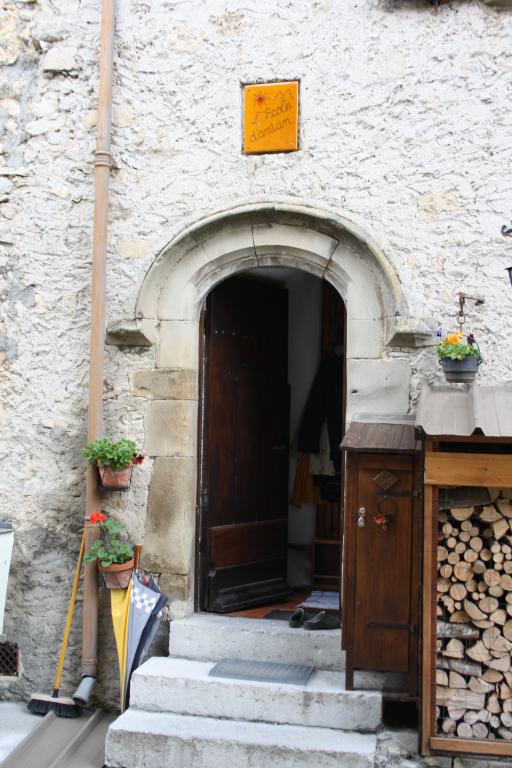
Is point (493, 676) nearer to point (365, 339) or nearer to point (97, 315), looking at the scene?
point (365, 339)

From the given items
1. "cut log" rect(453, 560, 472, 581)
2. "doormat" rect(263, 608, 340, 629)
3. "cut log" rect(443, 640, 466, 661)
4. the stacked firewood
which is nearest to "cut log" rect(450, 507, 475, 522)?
the stacked firewood

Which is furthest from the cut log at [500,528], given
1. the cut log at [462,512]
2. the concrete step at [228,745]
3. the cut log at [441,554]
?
the concrete step at [228,745]

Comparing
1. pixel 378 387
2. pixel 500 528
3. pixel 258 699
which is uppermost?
pixel 378 387

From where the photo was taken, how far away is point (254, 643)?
4.70 m

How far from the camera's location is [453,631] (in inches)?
152

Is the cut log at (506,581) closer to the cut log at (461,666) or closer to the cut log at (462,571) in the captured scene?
the cut log at (462,571)


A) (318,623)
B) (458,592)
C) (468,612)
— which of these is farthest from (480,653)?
(318,623)

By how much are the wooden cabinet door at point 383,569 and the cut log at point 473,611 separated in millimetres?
323

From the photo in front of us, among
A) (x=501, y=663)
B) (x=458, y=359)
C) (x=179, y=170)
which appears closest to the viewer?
(x=501, y=663)

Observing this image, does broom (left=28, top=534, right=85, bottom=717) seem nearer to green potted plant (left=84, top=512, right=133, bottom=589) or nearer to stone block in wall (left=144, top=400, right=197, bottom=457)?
green potted plant (left=84, top=512, right=133, bottom=589)

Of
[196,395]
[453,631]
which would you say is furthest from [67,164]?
[453,631]

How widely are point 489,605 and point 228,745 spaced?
4.78 ft

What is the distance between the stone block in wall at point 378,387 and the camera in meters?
4.66

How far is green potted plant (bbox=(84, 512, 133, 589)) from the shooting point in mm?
4730
